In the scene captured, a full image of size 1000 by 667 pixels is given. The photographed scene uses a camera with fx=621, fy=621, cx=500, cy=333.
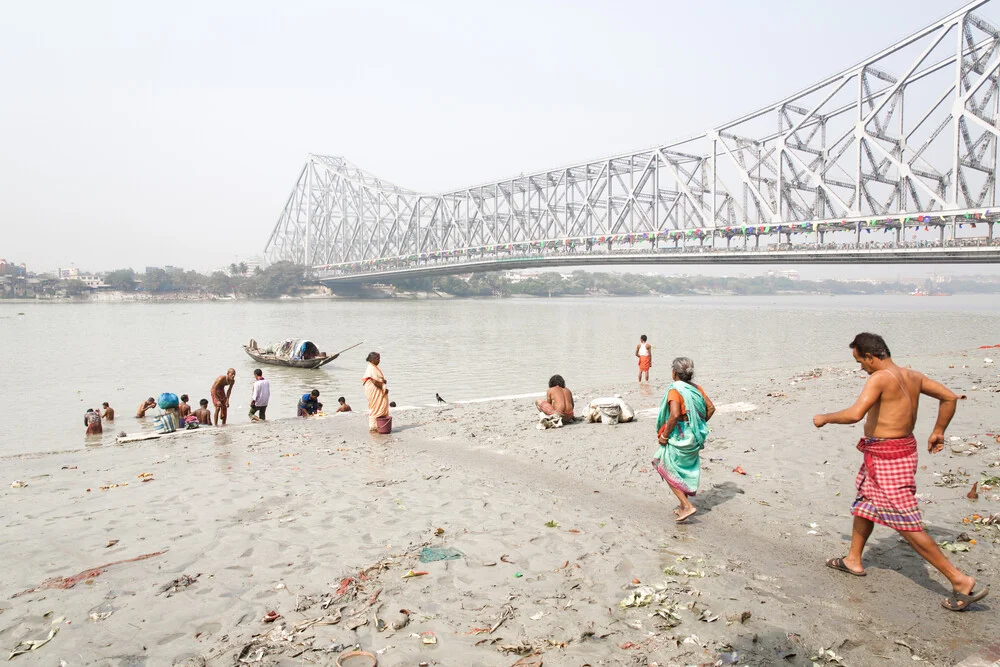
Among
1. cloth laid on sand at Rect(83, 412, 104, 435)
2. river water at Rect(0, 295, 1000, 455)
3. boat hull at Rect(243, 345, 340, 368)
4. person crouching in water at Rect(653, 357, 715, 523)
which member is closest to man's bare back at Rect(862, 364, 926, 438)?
person crouching in water at Rect(653, 357, 715, 523)

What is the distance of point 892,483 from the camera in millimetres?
3277

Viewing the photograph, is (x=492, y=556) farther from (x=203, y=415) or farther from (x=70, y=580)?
(x=203, y=415)

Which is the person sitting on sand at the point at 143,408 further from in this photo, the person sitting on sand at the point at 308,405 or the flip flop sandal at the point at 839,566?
the flip flop sandal at the point at 839,566

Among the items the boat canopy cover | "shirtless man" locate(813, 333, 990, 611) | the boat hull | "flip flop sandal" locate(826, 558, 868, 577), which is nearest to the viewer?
"shirtless man" locate(813, 333, 990, 611)

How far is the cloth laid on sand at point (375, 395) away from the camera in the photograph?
7887mm

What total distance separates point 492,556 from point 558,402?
4.12 meters

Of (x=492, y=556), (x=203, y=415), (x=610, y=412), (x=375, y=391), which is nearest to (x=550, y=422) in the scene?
(x=610, y=412)

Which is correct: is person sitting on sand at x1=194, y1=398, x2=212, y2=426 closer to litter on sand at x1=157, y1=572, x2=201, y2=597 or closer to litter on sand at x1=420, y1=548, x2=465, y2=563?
litter on sand at x1=157, y1=572, x2=201, y2=597

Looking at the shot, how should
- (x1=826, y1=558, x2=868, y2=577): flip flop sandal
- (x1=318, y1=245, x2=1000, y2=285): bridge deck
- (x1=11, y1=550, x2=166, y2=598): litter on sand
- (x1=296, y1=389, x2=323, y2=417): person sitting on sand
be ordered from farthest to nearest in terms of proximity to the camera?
1. (x1=318, y1=245, x2=1000, y2=285): bridge deck
2. (x1=296, y1=389, x2=323, y2=417): person sitting on sand
3. (x1=11, y1=550, x2=166, y2=598): litter on sand
4. (x1=826, y1=558, x2=868, y2=577): flip flop sandal

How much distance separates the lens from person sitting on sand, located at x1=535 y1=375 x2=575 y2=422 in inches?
311

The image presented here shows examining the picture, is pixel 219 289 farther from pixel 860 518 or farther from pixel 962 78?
pixel 860 518

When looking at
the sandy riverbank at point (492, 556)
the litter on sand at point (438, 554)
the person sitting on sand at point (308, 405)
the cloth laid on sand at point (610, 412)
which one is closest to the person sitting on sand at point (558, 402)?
the cloth laid on sand at point (610, 412)

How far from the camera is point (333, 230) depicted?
3989 inches

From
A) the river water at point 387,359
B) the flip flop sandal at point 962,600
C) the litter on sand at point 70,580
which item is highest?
the flip flop sandal at point 962,600
